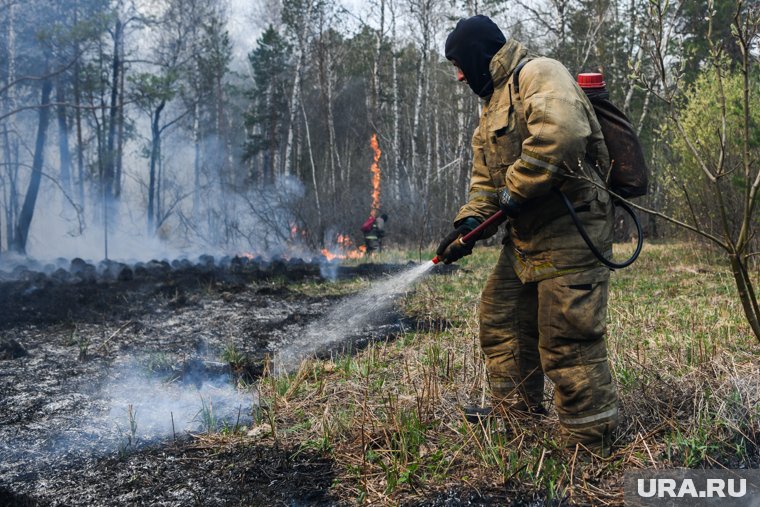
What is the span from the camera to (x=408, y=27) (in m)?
19.7

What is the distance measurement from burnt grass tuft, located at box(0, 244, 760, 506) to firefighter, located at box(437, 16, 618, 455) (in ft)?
0.95

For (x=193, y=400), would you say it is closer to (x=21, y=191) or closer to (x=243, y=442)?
(x=243, y=442)

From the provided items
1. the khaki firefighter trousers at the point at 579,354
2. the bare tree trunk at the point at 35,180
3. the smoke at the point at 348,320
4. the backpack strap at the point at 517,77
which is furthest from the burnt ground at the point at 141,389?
the bare tree trunk at the point at 35,180

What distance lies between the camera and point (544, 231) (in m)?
3.00

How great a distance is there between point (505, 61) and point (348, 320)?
15.6 feet

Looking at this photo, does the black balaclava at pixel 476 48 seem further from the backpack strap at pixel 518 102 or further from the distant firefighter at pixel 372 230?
the distant firefighter at pixel 372 230

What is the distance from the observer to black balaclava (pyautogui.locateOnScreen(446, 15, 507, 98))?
317 centimetres

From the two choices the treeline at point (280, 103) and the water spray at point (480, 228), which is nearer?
the water spray at point (480, 228)

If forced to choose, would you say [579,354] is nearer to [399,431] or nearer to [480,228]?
[480,228]

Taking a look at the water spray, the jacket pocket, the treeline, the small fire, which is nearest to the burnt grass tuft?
the water spray

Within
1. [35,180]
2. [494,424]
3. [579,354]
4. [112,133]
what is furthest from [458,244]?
[112,133]

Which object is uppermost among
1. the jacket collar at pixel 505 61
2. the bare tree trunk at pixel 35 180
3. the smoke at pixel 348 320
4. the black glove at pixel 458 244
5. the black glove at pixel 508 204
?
the bare tree trunk at pixel 35 180

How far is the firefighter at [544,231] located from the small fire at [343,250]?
12.0 metres

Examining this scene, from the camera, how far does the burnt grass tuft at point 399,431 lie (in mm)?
2852
